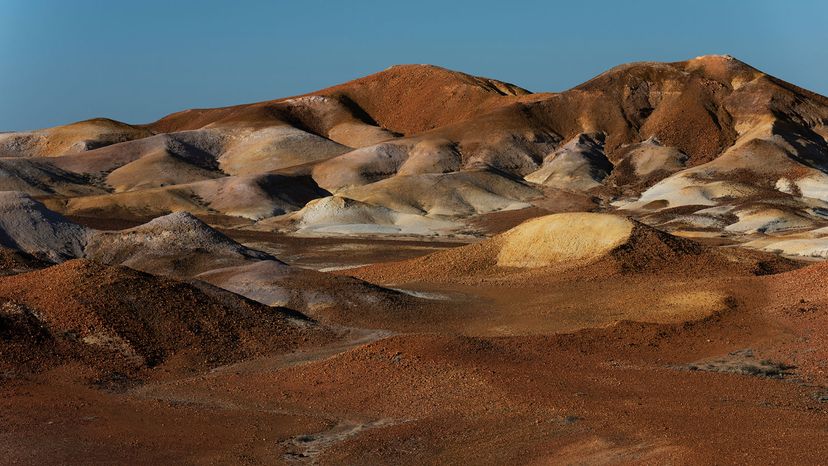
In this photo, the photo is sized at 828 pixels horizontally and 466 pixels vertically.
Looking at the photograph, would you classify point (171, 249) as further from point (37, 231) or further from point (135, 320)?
point (135, 320)

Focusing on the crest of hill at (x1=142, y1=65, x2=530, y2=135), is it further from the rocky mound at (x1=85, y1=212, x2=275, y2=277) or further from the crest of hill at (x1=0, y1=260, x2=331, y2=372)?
the crest of hill at (x1=0, y1=260, x2=331, y2=372)

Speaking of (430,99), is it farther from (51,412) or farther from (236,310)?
(51,412)

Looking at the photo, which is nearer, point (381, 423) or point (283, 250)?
point (381, 423)

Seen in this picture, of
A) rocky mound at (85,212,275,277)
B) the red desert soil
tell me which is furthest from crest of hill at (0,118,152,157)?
the red desert soil

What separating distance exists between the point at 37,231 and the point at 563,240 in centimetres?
2873

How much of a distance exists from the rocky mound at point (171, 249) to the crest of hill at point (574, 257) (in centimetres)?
681

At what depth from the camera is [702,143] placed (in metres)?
137

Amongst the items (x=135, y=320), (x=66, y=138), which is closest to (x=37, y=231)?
(x=135, y=320)

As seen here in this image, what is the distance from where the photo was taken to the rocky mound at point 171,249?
5294 cm

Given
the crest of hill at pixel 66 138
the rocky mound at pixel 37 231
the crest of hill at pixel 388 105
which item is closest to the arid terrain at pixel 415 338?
the rocky mound at pixel 37 231

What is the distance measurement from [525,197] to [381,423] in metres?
93.3

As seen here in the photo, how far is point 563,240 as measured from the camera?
177 feet

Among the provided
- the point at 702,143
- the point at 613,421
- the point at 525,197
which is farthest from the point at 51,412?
the point at 702,143

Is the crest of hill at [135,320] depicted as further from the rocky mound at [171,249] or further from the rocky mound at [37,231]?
the rocky mound at [37,231]
